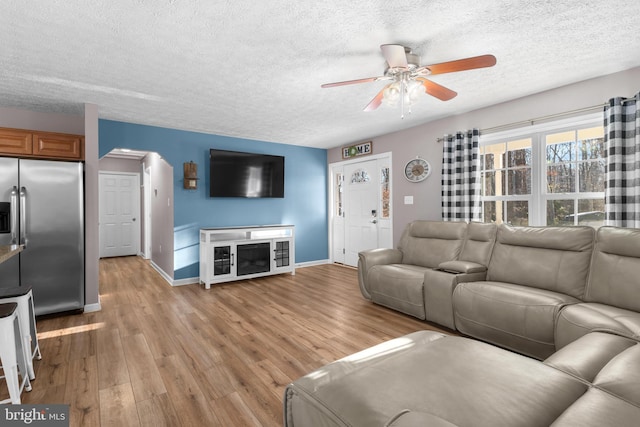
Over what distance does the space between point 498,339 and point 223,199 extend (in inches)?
163

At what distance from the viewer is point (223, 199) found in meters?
5.09

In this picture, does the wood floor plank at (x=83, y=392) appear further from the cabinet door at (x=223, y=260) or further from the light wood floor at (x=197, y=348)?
the cabinet door at (x=223, y=260)

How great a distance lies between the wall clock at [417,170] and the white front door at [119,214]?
6102 millimetres

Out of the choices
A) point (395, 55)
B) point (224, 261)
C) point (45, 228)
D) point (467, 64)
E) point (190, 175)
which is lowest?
point (224, 261)

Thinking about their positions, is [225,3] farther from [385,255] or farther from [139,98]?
[385,255]

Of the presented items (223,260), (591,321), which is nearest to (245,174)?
(223,260)

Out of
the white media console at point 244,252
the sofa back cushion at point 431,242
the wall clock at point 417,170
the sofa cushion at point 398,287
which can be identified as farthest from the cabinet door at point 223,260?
the wall clock at point 417,170

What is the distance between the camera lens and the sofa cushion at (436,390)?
0.96m

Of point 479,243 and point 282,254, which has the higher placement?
point 479,243

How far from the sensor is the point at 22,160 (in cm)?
314

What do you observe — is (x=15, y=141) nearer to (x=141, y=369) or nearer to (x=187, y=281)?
(x=187, y=281)

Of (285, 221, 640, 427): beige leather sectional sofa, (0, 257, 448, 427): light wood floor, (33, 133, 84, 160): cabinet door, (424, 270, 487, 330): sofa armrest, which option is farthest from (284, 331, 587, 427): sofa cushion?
(33, 133, 84, 160): cabinet door

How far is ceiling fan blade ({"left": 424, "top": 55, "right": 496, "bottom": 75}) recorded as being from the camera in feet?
6.15

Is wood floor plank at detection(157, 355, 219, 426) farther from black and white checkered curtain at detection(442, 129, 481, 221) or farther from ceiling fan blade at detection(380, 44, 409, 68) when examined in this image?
black and white checkered curtain at detection(442, 129, 481, 221)
